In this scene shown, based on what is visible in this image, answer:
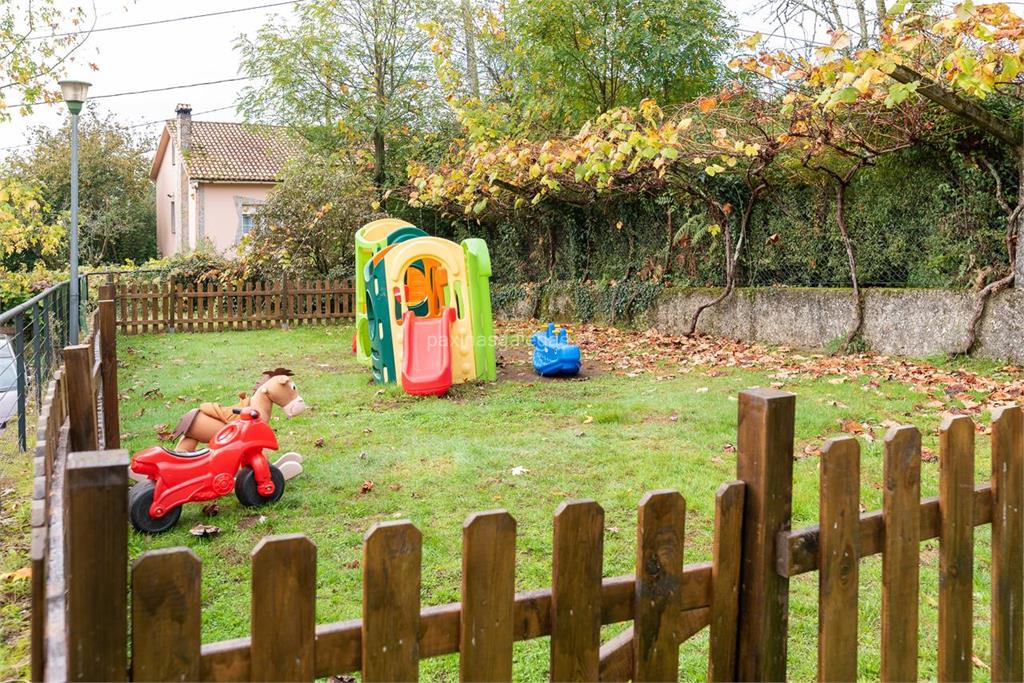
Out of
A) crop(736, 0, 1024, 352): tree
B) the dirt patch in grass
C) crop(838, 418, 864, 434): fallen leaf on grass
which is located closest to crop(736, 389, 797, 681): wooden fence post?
crop(838, 418, 864, 434): fallen leaf on grass

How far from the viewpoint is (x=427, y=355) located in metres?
8.45

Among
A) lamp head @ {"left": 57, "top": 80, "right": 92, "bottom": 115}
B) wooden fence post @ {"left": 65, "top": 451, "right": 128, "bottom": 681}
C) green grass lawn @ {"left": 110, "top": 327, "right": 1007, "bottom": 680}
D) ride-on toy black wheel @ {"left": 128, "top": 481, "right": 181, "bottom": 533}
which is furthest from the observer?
lamp head @ {"left": 57, "top": 80, "right": 92, "bottom": 115}

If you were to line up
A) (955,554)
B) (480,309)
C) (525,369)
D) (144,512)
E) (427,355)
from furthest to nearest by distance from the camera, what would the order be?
(525,369) → (480,309) → (427,355) → (144,512) → (955,554)

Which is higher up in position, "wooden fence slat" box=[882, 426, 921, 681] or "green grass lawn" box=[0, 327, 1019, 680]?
"wooden fence slat" box=[882, 426, 921, 681]

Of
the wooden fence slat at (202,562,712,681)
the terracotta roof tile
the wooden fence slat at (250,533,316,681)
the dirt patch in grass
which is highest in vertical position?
the terracotta roof tile

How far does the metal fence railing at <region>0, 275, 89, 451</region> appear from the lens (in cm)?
509

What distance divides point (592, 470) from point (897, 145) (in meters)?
6.16

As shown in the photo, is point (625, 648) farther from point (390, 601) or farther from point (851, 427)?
point (851, 427)

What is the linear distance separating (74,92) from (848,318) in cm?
1208

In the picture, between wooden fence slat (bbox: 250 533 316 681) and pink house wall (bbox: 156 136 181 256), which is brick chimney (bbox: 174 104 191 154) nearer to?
pink house wall (bbox: 156 136 181 256)

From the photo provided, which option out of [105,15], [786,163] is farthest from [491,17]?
[786,163]

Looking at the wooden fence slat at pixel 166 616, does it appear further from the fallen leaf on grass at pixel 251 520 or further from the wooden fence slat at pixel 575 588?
the fallen leaf on grass at pixel 251 520

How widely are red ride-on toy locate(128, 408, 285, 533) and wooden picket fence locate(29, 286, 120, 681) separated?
0.51 metres

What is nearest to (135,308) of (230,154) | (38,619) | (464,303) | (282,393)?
(464,303)
